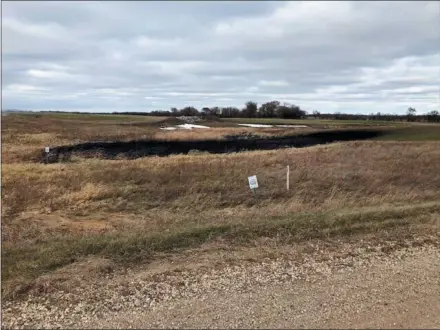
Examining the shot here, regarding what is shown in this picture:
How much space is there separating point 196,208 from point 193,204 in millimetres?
524

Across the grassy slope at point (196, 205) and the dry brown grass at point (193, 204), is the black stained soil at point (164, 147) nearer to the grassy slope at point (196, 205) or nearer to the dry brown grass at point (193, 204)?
the grassy slope at point (196, 205)

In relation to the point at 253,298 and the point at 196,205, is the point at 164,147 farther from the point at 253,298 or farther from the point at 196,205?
the point at 253,298

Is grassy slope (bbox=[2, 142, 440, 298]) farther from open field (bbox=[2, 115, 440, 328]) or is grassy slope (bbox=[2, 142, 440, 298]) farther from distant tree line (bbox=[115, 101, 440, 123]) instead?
distant tree line (bbox=[115, 101, 440, 123])

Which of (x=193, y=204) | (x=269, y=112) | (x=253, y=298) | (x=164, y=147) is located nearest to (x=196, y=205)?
(x=193, y=204)

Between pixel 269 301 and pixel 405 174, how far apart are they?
47.8 ft

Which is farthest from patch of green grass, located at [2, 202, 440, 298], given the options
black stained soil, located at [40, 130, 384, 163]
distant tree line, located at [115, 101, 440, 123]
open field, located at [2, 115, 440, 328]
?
distant tree line, located at [115, 101, 440, 123]

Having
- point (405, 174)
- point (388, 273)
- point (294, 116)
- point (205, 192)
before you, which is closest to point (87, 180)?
point (205, 192)

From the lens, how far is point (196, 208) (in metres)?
12.6

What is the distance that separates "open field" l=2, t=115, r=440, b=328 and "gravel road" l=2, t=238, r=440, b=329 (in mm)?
474

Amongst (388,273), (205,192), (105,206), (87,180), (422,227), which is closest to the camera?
(388,273)

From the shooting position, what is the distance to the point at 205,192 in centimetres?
1453

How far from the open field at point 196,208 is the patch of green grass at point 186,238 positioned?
0.05 feet

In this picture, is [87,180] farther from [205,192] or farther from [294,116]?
[294,116]

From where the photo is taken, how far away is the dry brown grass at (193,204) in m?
6.76
